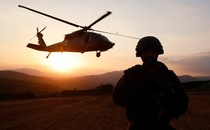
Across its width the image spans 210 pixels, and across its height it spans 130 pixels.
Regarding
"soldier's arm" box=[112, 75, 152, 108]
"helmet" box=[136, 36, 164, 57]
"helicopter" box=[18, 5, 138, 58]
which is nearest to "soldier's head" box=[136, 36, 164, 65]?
"helmet" box=[136, 36, 164, 57]

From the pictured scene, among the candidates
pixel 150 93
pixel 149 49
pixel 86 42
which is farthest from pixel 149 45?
pixel 86 42

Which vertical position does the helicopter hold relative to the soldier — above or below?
above

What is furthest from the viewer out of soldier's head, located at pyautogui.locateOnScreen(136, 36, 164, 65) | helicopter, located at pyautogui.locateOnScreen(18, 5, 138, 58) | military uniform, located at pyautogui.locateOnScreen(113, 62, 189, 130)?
helicopter, located at pyautogui.locateOnScreen(18, 5, 138, 58)

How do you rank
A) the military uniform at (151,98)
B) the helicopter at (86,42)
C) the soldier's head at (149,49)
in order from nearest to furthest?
the military uniform at (151,98) → the soldier's head at (149,49) → the helicopter at (86,42)

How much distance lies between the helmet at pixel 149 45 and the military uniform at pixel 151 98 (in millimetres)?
144

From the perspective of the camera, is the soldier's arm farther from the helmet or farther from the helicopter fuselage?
the helicopter fuselage

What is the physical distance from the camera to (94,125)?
13.7 meters

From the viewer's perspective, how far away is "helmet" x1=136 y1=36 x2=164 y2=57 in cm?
380

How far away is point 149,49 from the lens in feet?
12.5

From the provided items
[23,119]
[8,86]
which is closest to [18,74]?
[8,86]

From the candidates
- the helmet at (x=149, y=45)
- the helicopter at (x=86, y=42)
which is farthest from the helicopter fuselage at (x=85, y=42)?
the helmet at (x=149, y=45)

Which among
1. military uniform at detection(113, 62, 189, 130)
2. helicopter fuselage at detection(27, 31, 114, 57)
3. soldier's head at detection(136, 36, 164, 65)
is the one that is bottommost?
military uniform at detection(113, 62, 189, 130)

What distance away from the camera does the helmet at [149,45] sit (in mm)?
3803

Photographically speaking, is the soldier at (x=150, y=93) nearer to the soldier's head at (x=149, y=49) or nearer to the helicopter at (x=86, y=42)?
the soldier's head at (x=149, y=49)
